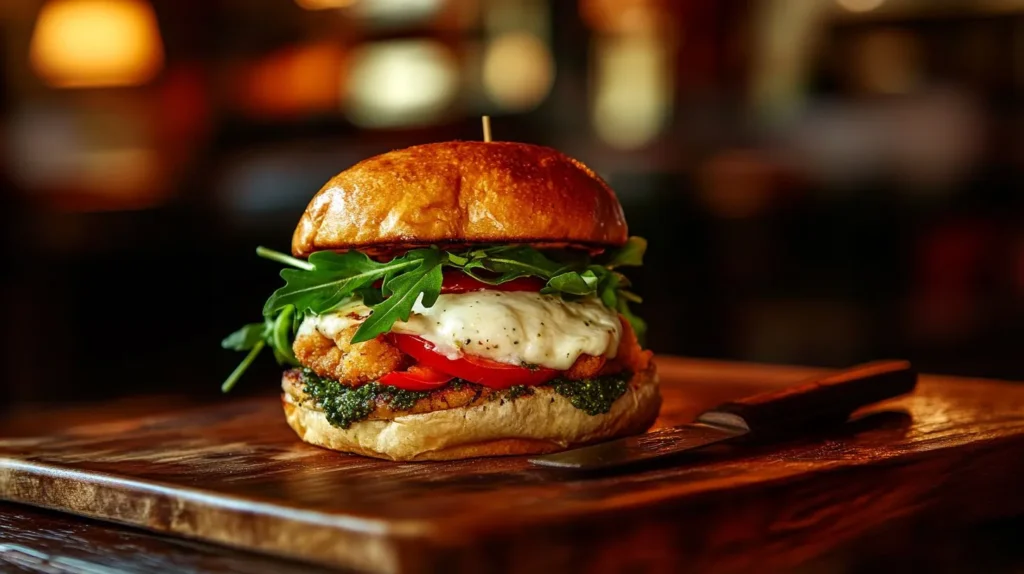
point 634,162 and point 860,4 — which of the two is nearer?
point 860,4

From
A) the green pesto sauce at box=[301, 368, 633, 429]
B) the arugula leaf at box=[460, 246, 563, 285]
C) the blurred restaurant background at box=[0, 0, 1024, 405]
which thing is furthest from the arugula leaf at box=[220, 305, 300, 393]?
the blurred restaurant background at box=[0, 0, 1024, 405]

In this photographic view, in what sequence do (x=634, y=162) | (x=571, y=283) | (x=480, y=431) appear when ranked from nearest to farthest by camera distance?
(x=480, y=431) < (x=571, y=283) < (x=634, y=162)

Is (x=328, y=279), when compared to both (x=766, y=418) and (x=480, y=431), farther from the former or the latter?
Result: (x=766, y=418)

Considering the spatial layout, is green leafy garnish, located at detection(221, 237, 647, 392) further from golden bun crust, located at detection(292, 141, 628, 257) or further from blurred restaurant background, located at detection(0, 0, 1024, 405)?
blurred restaurant background, located at detection(0, 0, 1024, 405)

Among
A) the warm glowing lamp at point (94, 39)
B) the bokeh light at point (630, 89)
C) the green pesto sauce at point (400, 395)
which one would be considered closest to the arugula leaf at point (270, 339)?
the green pesto sauce at point (400, 395)

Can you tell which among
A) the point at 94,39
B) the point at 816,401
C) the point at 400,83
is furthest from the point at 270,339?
the point at 400,83

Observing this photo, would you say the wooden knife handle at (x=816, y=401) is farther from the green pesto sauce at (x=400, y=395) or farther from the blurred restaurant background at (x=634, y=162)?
the blurred restaurant background at (x=634, y=162)
